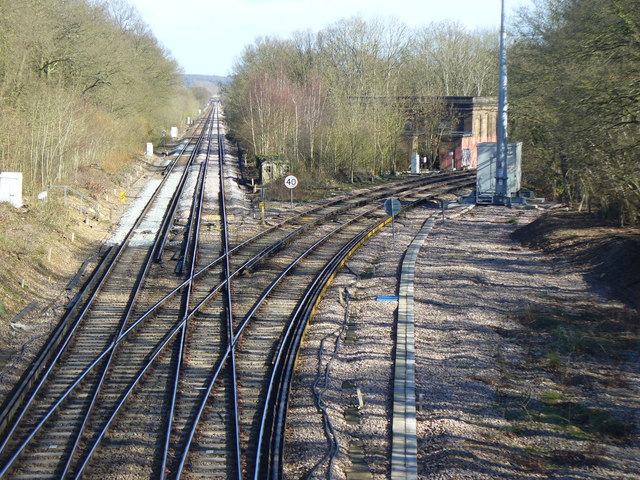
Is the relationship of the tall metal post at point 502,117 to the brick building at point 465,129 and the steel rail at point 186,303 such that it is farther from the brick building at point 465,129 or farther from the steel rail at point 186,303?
the brick building at point 465,129

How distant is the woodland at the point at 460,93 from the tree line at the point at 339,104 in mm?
89

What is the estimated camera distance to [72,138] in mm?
27609

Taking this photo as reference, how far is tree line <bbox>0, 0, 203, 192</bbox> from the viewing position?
2339 centimetres

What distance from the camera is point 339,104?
129 ft

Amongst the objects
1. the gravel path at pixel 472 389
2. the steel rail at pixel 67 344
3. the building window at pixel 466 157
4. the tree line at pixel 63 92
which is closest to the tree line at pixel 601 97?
the gravel path at pixel 472 389

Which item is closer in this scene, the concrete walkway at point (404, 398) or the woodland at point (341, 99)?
the concrete walkway at point (404, 398)

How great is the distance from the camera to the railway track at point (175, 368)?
7.68 m

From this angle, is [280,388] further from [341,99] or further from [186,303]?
[341,99]

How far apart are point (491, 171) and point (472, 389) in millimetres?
19448

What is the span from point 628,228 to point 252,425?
12592 millimetres

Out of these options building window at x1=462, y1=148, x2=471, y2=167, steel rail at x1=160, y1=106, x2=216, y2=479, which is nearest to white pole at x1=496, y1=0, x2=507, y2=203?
steel rail at x1=160, y1=106, x2=216, y2=479

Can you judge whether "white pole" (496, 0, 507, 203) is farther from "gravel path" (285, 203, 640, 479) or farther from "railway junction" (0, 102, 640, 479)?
"gravel path" (285, 203, 640, 479)

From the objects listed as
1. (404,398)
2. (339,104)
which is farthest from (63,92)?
(404,398)

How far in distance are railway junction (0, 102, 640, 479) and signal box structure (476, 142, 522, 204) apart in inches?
367
